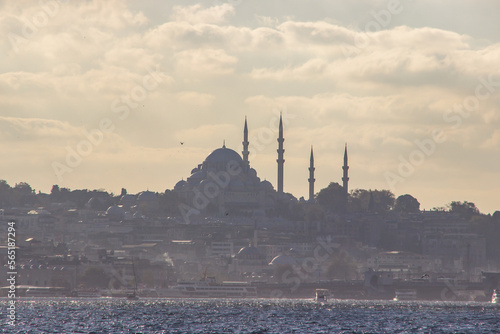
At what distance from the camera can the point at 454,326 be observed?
395 ft

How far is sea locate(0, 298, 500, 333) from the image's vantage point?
111m

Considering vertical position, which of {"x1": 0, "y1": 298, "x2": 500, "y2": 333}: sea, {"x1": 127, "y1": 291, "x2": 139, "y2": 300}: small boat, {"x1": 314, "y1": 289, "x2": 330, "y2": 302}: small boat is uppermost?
{"x1": 314, "y1": 289, "x2": 330, "y2": 302}: small boat

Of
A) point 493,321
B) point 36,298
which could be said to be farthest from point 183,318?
point 36,298

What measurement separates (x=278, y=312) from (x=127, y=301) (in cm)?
3722

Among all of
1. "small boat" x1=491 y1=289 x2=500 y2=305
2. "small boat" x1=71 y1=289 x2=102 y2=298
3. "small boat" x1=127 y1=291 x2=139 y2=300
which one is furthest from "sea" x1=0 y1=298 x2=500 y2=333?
"small boat" x1=491 y1=289 x2=500 y2=305

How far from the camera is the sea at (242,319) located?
111 m

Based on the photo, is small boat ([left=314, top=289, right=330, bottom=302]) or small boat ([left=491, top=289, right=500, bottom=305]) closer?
small boat ([left=314, top=289, right=330, bottom=302])

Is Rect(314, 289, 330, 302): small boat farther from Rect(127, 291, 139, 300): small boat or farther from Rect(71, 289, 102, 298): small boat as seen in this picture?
Rect(71, 289, 102, 298): small boat

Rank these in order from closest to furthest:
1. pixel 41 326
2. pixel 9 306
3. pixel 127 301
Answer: pixel 41 326 → pixel 9 306 → pixel 127 301

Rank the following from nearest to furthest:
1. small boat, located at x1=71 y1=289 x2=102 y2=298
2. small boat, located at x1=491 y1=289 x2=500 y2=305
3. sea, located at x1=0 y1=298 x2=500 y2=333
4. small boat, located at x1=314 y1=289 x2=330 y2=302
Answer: sea, located at x1=0 y1=298 x2=500 y2=333 < small boat, located at x1=314 y1=289 x2=330 y2=302 < small boat, located at x1=71 y1=289 x2=102 y2=298 < small boat, located at x1=491 y1=289 x2=500 y2=305

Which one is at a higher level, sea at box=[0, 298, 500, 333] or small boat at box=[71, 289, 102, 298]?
small boat at box=[71, 289, 102, 298]

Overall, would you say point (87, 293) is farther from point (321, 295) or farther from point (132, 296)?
point (321, 295)

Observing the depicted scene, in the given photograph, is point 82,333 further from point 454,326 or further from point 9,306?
point 9,306

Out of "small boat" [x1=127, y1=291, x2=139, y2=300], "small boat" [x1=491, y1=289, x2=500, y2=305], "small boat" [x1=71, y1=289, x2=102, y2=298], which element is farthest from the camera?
"small boat" [x1=491, y1=289, x2=500, y2=305]
